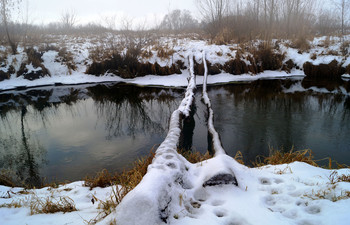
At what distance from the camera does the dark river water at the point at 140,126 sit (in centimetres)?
468

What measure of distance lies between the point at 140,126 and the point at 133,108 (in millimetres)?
2049

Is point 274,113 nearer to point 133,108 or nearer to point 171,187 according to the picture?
point 133,108

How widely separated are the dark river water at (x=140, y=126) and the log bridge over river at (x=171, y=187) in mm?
1848

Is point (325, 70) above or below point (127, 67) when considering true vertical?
below

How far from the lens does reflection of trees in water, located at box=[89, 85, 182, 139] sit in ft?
21.0

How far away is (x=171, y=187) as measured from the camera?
2303 millimetres

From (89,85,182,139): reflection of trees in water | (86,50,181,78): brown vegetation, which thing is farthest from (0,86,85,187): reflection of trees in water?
(86,50,181,78): brown vegetation

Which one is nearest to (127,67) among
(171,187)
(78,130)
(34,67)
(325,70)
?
(34,67)

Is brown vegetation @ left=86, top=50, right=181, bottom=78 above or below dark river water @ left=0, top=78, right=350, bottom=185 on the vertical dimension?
above

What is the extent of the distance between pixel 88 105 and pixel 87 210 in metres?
7.35

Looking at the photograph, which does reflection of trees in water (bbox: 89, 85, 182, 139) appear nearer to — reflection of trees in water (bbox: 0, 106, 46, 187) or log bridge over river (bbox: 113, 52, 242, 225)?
reflection of trees in water (bbox: 0, 106, 46, 187)

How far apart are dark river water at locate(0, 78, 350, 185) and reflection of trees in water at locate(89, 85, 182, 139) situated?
34mm

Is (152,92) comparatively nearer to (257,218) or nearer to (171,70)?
(171,70)

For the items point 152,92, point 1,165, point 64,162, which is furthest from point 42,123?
point 152,92
